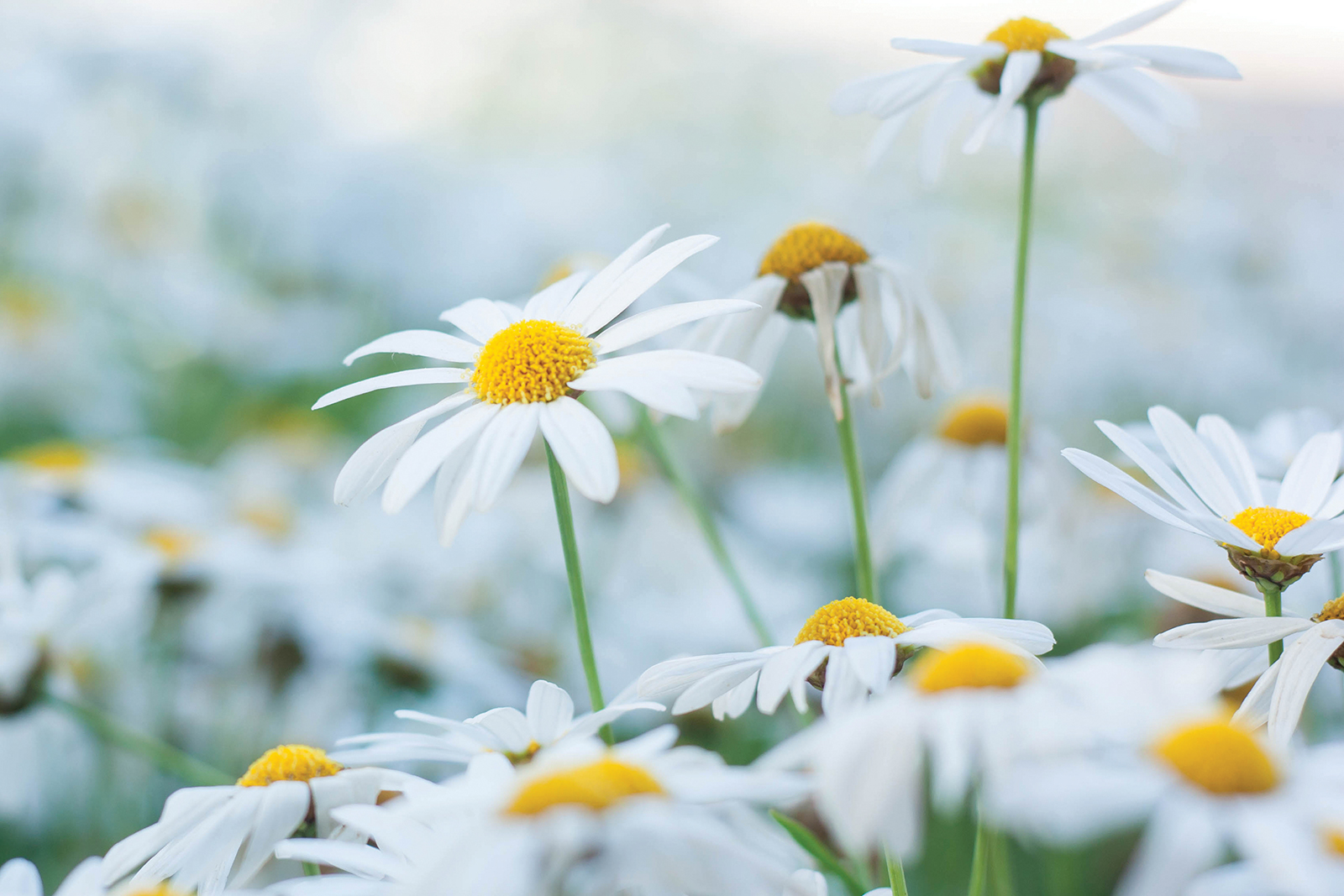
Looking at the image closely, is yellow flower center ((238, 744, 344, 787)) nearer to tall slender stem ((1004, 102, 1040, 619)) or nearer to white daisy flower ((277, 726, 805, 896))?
white daisy flower ((277, 726, 805, 896))

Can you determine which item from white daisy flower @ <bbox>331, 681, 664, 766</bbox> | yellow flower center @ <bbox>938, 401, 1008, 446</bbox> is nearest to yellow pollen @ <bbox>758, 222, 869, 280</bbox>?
white daisy flower @ <bbox>331, 681, 664, 766</bbox>

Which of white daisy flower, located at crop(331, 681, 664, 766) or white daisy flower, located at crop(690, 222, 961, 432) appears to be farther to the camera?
white daisy flower, located at crop(690, 222, 961, 432)

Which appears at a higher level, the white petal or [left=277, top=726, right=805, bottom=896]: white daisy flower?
the white petal

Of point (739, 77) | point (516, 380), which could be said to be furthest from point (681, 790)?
point (739, 77)

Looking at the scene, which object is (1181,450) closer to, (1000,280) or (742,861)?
(742,861)

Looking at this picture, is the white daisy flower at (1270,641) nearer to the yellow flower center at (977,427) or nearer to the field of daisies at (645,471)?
the field of daisies at (645,471)

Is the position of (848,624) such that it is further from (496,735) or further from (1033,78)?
(1033,78)
